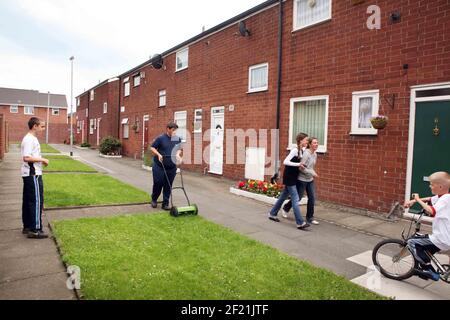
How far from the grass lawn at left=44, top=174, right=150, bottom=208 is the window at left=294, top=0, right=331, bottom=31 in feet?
22.3

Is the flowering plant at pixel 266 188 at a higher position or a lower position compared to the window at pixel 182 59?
lower

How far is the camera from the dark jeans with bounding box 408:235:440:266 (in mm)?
4109

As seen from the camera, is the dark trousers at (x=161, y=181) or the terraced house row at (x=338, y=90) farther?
the dark trousers at (x=161, y=181)

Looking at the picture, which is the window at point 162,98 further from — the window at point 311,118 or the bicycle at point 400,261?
the bicycle at point 400,261

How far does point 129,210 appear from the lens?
7582mm

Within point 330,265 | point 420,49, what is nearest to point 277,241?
point 330,265

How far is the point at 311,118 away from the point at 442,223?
650 centimetres

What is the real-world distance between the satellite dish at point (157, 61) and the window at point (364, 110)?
43.2 ft

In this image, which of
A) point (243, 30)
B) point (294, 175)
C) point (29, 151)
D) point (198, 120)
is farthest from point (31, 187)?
point (198, 120)

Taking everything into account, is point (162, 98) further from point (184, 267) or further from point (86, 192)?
point (184, 267)

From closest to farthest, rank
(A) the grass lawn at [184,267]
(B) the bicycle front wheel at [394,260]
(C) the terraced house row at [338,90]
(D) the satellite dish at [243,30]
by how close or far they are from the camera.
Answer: (A) the grass lawn at [184,267] → (B) the bicycle front wheel at [394,260] → (C) the terraced house row at [338,90] → (D) the satellite dish at [243,30]

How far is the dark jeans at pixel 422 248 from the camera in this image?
13.5 ft

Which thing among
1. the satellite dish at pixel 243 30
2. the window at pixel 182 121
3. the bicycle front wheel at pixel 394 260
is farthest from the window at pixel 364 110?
the window at pixel 182 121

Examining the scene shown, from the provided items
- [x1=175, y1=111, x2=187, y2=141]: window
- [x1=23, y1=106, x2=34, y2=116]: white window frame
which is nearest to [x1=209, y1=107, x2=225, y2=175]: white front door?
[x1=175, y1=111, x2=187, y2=141]: window
